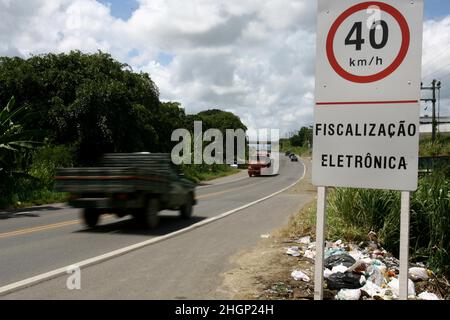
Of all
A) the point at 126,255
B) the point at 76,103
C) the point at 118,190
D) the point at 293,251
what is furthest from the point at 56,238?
the point at 76,103

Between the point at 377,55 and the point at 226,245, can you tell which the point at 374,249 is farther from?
the point at 377,55

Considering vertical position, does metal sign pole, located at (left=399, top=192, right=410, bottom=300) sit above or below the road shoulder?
above

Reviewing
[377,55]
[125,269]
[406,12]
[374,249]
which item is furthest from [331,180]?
[374,249]

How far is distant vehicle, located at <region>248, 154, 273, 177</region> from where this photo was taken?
49925 millimetres

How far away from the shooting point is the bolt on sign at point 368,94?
13.6 feet

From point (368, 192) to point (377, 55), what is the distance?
6448 mm

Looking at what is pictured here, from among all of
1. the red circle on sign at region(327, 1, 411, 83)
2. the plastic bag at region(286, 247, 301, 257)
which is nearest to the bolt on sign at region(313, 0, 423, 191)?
the red circle on sign at region(327, 1, 411, 83)

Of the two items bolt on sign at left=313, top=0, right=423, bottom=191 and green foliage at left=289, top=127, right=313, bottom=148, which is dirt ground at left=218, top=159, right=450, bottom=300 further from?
green foliage at left=289, top=127, right=313, bottom=148

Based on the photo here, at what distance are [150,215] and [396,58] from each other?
9.00 metres

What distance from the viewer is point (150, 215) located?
40.2 feet

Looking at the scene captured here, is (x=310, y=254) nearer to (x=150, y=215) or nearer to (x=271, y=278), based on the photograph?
(x=271, y=278)

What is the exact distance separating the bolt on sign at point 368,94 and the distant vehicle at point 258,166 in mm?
45323

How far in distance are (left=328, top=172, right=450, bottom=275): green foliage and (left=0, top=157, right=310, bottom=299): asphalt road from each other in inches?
78.4
